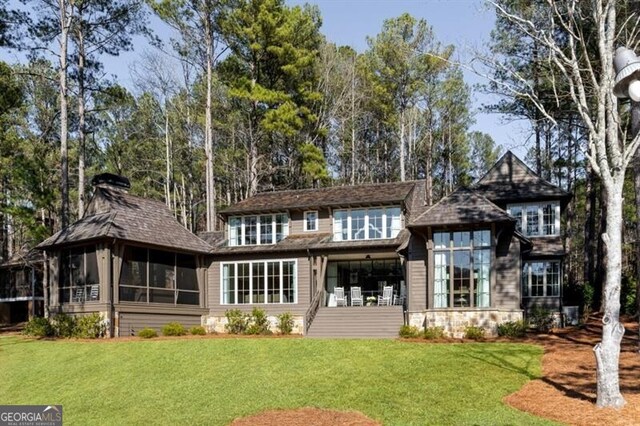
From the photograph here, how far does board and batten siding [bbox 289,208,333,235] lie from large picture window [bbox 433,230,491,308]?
6109mm

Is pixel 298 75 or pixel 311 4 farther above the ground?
pixel 311 4

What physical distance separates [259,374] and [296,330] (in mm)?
9739

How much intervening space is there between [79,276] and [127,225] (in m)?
2.48

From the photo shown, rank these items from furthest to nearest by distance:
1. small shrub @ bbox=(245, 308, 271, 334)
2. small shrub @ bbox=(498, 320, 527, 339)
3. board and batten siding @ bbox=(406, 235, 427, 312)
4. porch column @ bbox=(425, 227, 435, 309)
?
small shrub @ bbox=(245, 308, 271, 334)
board and batten siding @ bbox=(406, 235, 427, 312)
porch column @ bbox=(425, 227, 435, 309)
small shrub @ bbox=(498, 320, 527, 339)

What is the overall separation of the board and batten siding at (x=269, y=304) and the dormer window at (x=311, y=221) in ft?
5.28

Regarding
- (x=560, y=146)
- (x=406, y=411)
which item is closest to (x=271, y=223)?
(x=406, y=411)

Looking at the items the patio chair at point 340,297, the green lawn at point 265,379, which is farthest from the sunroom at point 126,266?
the patio chair at point 340,297

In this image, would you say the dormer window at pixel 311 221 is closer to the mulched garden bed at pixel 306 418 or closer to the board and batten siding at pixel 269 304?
the board and batten siding at pixel 269 304

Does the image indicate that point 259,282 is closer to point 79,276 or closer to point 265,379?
point 79,276

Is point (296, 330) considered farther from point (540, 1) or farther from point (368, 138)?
point (368, 138)

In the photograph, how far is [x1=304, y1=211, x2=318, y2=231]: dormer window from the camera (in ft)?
82.6

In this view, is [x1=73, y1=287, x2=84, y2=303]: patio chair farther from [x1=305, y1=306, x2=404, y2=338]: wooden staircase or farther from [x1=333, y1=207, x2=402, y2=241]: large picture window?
[x1=333, y1=207, x2=402, y2=241]: large picture window

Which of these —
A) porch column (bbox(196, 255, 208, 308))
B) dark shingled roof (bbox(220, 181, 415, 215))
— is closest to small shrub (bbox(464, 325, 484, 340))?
dark shingled roof (bbox(220, 181, 415, 215))

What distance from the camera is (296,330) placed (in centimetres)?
2311
